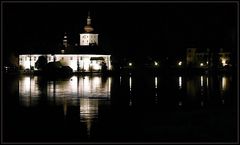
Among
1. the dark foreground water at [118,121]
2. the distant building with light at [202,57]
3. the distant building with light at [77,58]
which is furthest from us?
the distant building with light at [202,57]

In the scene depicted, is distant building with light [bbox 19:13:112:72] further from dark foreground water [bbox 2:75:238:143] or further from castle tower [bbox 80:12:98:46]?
dark foreground water [bbox 2:75:238:143]

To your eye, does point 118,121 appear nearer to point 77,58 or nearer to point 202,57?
point 77,58

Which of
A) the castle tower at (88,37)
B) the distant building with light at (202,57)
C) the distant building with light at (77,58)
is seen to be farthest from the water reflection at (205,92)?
the castle tower at (88,37)

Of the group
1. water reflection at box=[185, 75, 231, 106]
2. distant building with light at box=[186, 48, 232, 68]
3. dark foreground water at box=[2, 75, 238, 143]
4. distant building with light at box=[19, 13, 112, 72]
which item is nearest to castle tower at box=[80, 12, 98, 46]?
distant building with light at box=[19, 13, 112, 72]

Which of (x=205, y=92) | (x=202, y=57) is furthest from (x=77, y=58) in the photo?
(x=205, y=92)

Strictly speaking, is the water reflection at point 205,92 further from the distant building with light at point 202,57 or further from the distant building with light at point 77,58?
the distant building with light at point 202,57

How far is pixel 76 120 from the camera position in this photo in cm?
1495

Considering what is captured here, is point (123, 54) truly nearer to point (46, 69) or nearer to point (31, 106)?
point (46, 69)

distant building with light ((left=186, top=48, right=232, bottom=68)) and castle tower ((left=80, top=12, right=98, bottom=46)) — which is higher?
castle tower ((left=80, top=12, right=98, bottom=46))

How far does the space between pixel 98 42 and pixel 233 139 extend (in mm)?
83383

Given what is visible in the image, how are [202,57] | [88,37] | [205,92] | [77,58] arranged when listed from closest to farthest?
[205,92]
[77,58]
[88,37]
[202,57]

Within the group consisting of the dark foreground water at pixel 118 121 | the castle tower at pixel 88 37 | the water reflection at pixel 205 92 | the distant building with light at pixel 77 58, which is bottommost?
the dark foreground water at pixel 118 121

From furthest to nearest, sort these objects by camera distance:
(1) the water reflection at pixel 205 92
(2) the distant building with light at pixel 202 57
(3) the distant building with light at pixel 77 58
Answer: (2) the distant building with light at pixel 202 57 → (3) the distant building with light at pixel 77 58 → (1) the water reflection at pixel 205 92

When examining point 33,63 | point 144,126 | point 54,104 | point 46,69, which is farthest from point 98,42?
point 144,126
